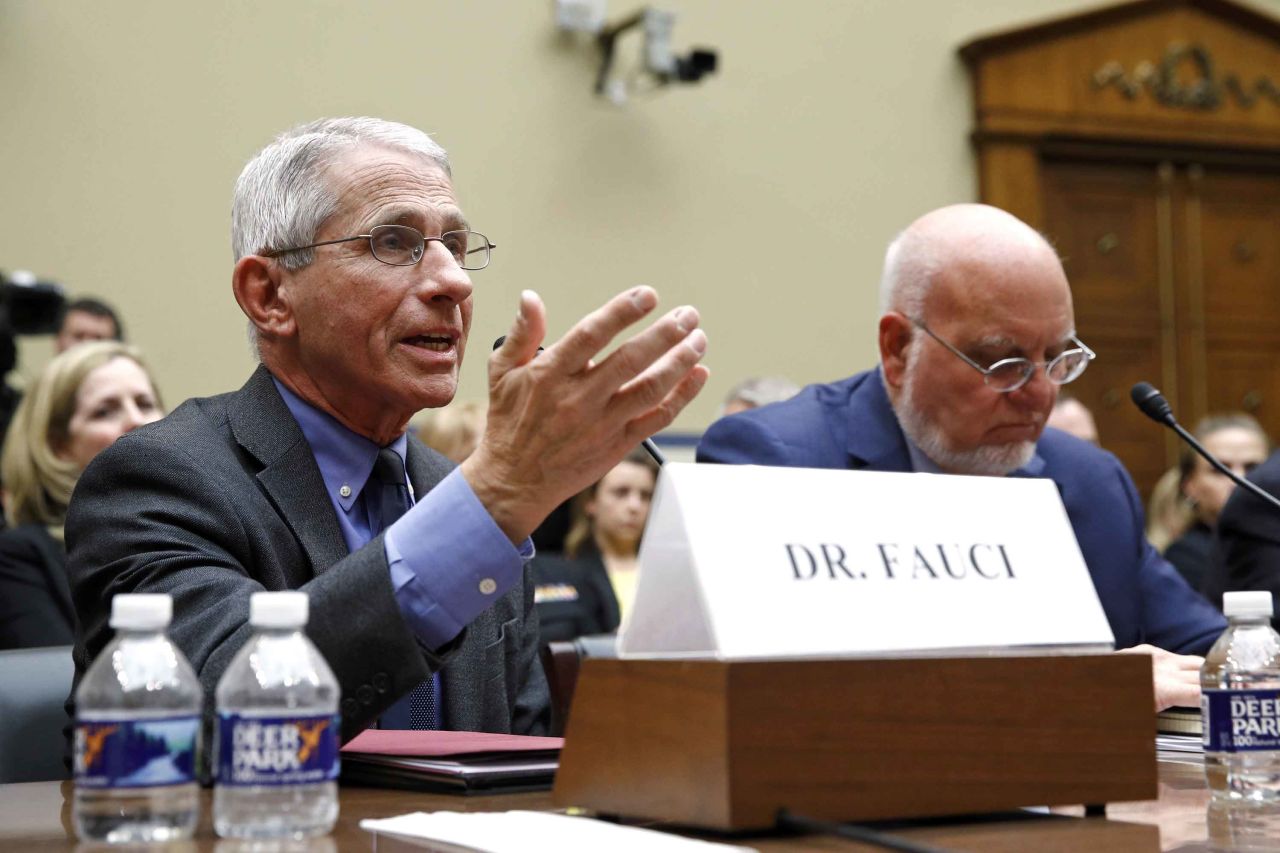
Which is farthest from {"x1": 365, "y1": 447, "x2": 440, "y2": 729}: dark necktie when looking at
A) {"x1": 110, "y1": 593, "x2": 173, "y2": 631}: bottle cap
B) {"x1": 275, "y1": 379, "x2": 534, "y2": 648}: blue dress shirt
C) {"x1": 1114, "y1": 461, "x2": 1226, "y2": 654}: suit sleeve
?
{"x1": 1114, "y1": 461, "x2": 1226, "y2": 654}: suit sleeve

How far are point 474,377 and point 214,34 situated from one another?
1.40m

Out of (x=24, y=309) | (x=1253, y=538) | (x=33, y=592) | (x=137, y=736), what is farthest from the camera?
(x=24, y=309)

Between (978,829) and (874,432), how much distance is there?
1521mm

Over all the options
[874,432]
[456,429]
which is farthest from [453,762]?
[456,429]

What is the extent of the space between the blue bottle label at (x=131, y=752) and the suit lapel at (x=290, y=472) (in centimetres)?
67

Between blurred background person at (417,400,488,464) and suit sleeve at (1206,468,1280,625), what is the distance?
2.15m

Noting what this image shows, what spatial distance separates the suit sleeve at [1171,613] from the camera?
90.6 inches

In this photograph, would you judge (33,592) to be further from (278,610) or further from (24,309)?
(278,610)

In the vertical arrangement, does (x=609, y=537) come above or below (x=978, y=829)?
below

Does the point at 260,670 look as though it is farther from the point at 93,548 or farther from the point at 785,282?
the point at 785,282

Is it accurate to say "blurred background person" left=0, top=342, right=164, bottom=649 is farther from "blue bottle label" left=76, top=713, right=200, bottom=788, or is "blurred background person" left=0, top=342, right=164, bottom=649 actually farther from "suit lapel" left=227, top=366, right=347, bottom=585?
"blue bottle label" left=76, top=713, right=200, bottom=788

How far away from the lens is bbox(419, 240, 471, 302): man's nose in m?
1.72

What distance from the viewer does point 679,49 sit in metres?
5.87

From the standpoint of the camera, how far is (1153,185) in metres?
6.66
